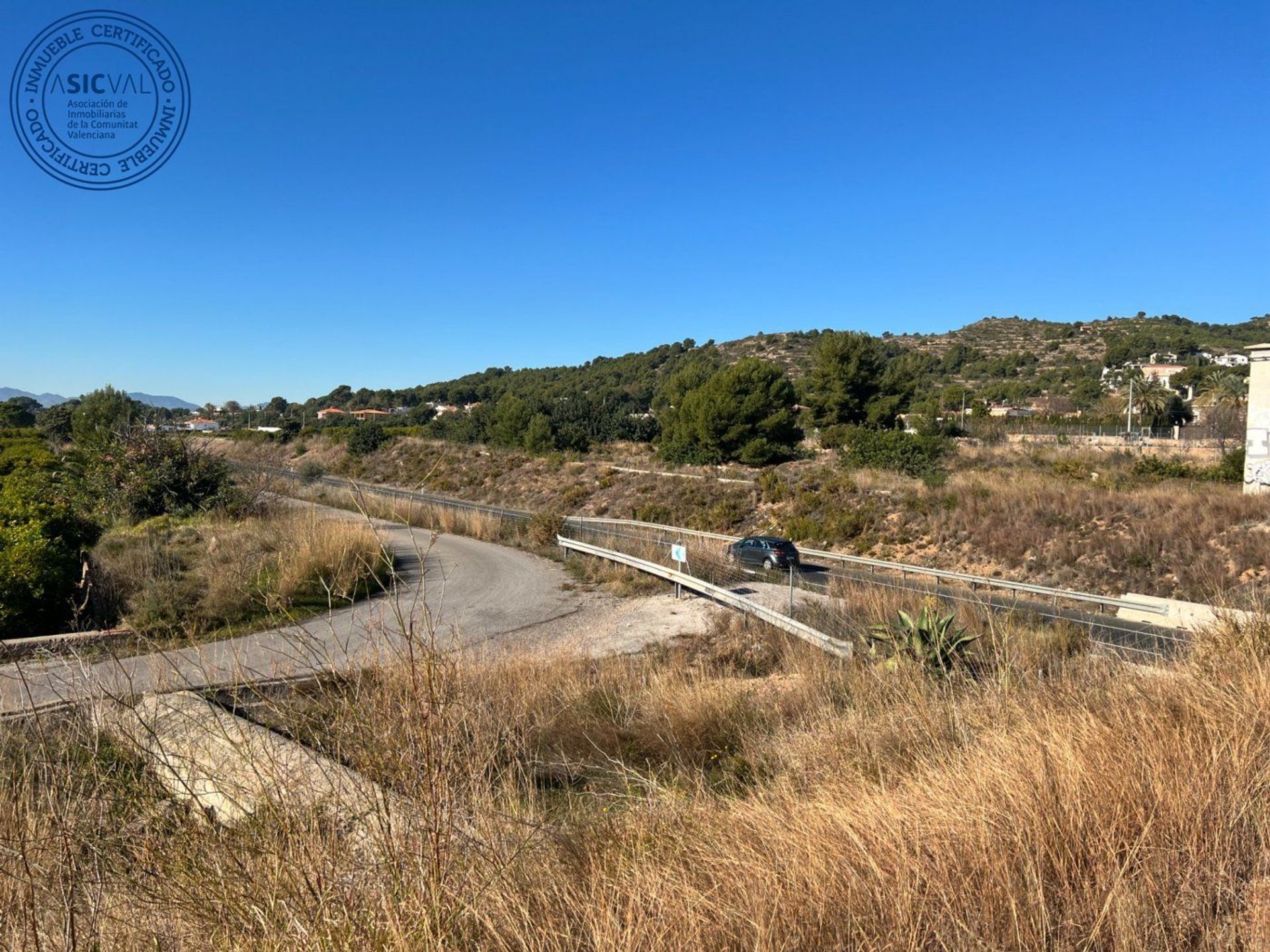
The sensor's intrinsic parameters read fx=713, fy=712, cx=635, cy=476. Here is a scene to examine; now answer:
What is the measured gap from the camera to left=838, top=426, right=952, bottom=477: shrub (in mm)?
32250

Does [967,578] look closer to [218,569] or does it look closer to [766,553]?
[766,553]

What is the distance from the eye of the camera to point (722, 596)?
15523mm

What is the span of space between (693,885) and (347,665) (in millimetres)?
1856

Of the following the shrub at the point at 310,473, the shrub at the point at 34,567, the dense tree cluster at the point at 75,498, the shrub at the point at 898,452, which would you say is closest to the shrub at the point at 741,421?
the shrub at the point at 898,452

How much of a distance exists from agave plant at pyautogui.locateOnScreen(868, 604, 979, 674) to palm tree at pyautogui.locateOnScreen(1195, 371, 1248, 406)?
160 ft

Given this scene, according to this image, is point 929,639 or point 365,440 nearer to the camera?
point 929,639

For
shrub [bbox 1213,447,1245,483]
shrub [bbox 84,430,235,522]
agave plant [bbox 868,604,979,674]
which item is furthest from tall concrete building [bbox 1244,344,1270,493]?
shrub [bbox 84,430,235,522]

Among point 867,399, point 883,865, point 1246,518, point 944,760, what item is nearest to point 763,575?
point 944,760

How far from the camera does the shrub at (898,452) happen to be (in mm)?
32250

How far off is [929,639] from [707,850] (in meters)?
5.86

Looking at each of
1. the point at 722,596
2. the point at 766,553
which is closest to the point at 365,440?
the point at 766,553

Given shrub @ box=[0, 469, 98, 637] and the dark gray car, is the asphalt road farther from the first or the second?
the dark gray car

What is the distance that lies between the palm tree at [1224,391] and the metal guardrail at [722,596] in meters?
44.2

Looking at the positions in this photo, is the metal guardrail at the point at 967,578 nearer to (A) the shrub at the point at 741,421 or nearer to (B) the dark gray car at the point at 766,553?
(B) the dark gray car at the point at 766,553
